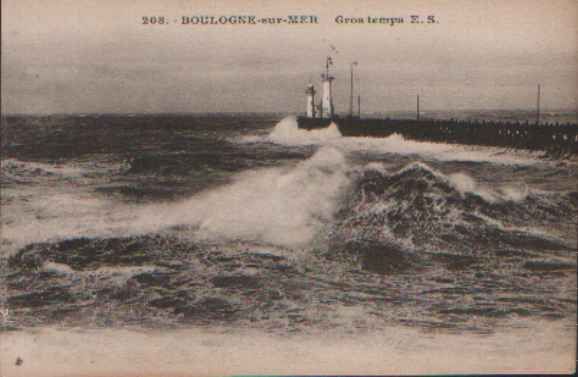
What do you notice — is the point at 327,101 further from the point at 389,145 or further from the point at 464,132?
→ the point at 464,132

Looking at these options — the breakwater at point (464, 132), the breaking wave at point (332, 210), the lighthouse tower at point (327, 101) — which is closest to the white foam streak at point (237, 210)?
the breaking wave at point (332, 210)

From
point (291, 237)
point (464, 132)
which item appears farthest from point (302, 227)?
point (464, 132)

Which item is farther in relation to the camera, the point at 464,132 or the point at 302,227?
the point at 464,132

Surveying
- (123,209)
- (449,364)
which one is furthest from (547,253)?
(123,209)

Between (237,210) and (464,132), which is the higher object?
(464,132)

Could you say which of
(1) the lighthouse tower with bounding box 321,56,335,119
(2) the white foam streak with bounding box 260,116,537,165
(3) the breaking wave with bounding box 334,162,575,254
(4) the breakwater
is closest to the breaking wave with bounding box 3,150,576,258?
(3) the breaking wave with bounding box 334,162,575,254

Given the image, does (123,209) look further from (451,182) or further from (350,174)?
(451,182)
